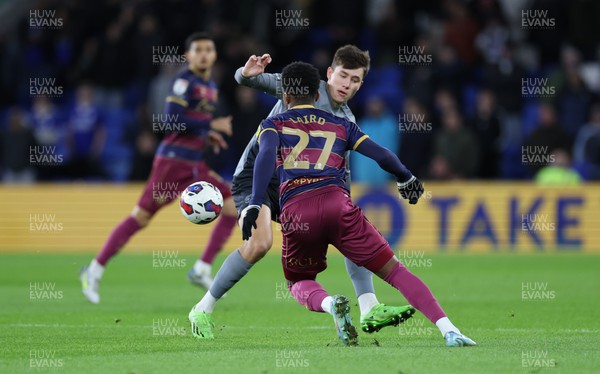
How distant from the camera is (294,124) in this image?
25.9ft

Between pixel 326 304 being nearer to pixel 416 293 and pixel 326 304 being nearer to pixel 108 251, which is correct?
pixel 416 293

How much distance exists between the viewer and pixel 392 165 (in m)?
7.71

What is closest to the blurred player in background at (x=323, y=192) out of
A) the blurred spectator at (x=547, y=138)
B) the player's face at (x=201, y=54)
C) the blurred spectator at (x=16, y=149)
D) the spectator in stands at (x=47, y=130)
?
the player's face at (x=201, y=54)

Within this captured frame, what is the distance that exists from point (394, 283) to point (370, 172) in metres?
11.8

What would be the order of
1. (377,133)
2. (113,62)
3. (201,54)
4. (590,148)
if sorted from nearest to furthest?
(201,54) → (377,133) → (590,148) → (113,62)

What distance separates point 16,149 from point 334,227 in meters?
14.3

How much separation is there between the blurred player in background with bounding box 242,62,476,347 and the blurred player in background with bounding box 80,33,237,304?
13.2 ft

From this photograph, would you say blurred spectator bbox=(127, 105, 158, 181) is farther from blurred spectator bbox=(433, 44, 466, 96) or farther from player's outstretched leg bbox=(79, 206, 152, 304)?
player's outstretched leg bbox=(79, 206, 152, 304)

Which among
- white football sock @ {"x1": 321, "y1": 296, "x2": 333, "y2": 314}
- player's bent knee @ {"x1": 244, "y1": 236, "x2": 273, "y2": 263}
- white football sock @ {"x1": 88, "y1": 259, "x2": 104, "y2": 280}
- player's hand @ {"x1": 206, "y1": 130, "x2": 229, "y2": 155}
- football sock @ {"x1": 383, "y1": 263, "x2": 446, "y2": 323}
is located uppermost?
player's hand @ {"x1": 206, "y1": 130, "x2": 229, "y2": 155}

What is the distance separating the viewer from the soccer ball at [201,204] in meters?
9.46

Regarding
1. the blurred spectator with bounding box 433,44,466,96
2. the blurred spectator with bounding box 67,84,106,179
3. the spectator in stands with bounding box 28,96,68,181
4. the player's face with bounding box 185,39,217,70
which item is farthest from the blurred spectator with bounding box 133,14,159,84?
the player's face with bounding box 185,39,217,70

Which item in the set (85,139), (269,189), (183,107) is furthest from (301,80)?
(85,139)

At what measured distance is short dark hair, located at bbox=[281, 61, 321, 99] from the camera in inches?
315

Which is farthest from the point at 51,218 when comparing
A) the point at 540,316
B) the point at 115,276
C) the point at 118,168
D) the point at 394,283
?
the point at 394,283
